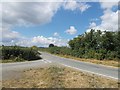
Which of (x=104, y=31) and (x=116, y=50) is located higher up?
(x=104, y=31)

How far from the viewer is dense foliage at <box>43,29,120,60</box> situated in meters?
34.0

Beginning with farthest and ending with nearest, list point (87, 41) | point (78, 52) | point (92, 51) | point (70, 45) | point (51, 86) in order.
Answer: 1. point (70, 45)
2. point (78, 52)
3. point (87, 41)
4. point (92, 51)
5. point (51, 86)

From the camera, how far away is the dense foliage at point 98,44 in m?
34.0

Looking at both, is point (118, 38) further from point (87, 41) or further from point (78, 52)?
point (78, 52)

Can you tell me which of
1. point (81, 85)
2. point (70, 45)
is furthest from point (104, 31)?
point (81, 85)

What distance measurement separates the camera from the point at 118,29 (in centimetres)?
3334

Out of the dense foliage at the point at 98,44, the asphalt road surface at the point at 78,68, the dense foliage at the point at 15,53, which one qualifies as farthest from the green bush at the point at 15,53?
the dense foliage at the point at 98,44

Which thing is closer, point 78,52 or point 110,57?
point 110,57

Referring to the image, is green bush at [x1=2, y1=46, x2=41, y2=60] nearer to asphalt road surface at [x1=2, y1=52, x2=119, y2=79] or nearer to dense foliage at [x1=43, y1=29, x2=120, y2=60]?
asphalt road surface at [x1=2, y1=52, x2=119, y2=79]

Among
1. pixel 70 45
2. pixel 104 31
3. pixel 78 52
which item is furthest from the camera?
pixel 70 45

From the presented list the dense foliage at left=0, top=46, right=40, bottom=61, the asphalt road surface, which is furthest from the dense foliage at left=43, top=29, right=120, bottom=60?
the dense foliage at left=0, top=46, right=40, bottom=61

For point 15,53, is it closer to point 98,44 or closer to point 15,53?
point 15,53

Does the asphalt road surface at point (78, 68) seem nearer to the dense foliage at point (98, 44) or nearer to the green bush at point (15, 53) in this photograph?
the green bush at point (15, 53)

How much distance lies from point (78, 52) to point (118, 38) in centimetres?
1458
